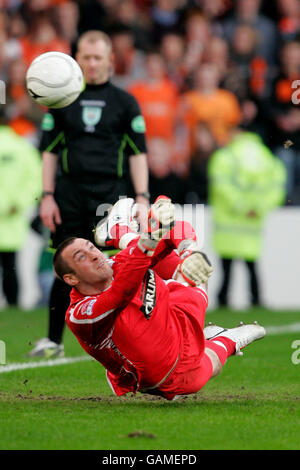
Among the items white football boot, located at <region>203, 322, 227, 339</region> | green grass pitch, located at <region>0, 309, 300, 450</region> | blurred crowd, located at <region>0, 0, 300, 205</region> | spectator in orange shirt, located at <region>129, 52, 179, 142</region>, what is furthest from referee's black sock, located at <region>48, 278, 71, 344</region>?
spectator in orange shirt, located at <region>129, 52, 179, 142</region>

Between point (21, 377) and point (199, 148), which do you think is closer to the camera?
point (21, 377)

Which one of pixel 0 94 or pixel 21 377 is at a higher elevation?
pixel 0 94

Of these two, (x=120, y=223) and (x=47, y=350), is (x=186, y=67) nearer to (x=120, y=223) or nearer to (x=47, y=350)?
(x=47, y=350)

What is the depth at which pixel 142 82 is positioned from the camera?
14.5 metres

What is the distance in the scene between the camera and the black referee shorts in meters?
8.69

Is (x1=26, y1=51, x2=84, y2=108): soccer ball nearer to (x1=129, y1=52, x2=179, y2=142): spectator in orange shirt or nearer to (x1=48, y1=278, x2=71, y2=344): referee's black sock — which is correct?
(x1=48, y1=278, x2=71, y2=344): referee's black sock

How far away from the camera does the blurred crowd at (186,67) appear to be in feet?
46.1

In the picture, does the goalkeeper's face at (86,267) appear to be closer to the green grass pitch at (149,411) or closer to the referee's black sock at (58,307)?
the green grass pitch at (149,411)

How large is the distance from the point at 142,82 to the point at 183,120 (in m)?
0.79

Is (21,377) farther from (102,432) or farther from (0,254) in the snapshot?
(0,254)

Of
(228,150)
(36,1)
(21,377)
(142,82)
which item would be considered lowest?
(21,377)

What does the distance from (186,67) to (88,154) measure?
672cm

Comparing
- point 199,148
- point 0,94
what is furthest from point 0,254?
point 199,148

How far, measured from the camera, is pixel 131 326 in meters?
6.23
